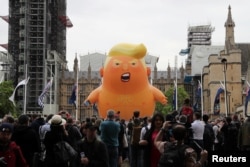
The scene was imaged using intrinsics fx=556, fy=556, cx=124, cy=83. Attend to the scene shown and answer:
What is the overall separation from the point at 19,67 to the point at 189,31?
48489 mm

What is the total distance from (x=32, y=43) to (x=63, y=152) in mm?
74846

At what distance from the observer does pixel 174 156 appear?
6.95 meters

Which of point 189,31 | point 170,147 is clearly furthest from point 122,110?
point 189,31

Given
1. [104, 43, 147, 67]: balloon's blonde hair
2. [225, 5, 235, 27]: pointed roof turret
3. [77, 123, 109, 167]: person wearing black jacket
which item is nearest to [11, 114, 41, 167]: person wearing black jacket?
[77, 123, 109, 167]: person wearing black jacket

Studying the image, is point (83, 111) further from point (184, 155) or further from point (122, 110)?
point (184, 155)

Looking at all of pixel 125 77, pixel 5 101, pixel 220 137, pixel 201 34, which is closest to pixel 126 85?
pixel 125 77

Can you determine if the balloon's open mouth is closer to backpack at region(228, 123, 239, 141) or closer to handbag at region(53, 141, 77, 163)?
backpack at region(228, 123, 239, 141)

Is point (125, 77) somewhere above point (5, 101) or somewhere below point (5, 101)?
above

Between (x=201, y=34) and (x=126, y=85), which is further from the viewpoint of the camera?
(x=201, y=34)

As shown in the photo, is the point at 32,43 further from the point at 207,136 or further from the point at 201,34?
the point at 207,136

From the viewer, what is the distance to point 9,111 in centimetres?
5744

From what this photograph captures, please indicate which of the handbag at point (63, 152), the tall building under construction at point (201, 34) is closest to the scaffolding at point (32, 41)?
the tall building under construction at point (201, 34)

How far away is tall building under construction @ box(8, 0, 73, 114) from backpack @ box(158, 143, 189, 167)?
7413 cm

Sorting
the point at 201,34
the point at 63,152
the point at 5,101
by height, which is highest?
the point at 201,34
